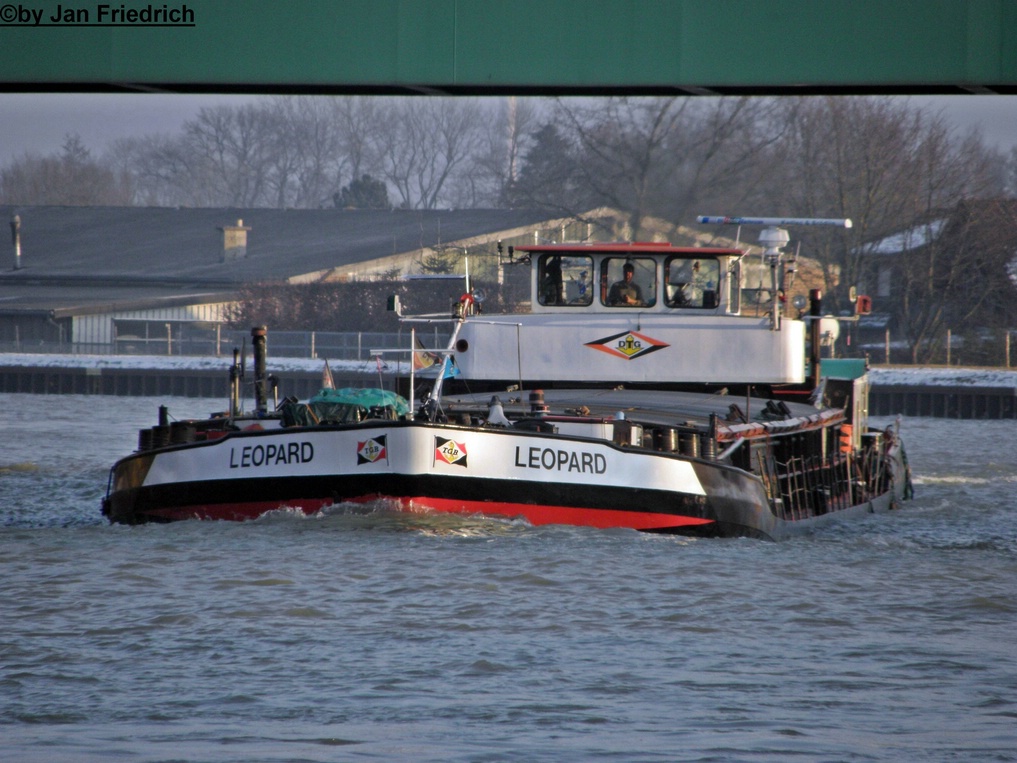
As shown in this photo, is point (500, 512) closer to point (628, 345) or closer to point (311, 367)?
point (628, 345)

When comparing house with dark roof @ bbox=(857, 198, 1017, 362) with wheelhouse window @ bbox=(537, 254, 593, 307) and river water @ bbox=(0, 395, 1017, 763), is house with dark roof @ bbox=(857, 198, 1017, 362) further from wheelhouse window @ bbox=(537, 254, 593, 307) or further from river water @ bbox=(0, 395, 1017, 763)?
river water @ bbox=(0, 395, 1017, 763)

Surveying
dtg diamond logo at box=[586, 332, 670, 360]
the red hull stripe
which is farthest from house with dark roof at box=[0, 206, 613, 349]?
the red hull stripe

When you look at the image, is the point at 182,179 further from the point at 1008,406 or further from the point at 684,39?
the point at 684,39

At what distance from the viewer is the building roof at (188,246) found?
61406 mm

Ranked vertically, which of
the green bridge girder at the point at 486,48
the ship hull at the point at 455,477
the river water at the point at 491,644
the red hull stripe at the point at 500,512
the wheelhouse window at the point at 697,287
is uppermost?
the green bridge girder at the point at 486,48

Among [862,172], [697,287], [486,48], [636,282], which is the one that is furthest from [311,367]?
[486,48]

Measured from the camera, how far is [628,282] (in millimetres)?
19078

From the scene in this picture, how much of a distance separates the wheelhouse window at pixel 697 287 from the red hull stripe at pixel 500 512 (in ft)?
16.0

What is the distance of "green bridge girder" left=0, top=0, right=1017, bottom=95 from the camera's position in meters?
11.7

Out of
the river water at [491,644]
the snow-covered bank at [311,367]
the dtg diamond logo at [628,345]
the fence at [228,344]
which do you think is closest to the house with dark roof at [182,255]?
the fence at [228,344]

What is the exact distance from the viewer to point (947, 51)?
11531 mm

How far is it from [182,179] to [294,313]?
139ft

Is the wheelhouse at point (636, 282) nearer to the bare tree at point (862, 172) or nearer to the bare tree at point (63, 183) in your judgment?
the bare tree at point (862, 172)

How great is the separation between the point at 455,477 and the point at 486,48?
4.32 metres
